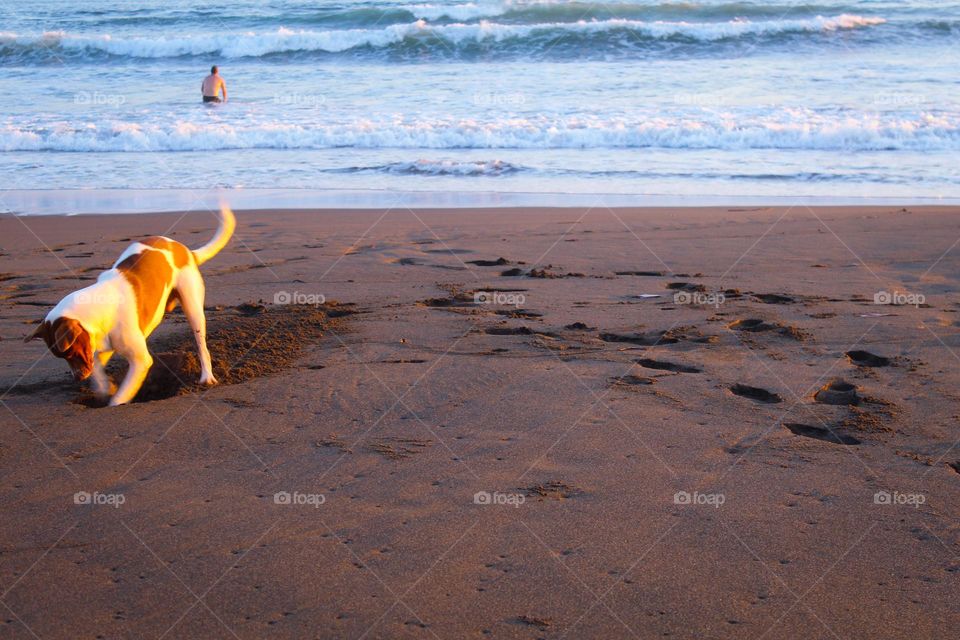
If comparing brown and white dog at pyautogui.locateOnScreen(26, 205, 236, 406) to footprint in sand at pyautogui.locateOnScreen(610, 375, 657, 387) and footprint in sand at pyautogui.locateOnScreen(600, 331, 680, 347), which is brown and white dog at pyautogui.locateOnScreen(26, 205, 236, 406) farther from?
Result: footprint in sand at pyautogui.locateOnScreen(600, 331, 680, 347)

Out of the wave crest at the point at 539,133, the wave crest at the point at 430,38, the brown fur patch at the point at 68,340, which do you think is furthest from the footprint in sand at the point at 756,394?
the wave crest at the point at 430,38

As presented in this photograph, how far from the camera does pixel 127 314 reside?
487cm

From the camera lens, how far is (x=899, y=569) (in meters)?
3.57

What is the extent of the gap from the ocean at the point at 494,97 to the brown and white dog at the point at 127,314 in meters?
7.51

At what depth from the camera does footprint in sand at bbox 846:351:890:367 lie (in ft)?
19.4

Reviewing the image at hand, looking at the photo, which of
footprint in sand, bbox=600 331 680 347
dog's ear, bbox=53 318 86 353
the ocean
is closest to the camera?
dog's ear, bbox=53 318 86 353

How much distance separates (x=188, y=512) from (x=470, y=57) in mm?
22182

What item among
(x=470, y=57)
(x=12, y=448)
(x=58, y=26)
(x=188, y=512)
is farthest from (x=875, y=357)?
(x=58, y=26)

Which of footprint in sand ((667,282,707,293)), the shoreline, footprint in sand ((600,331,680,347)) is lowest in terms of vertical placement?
the shoreline

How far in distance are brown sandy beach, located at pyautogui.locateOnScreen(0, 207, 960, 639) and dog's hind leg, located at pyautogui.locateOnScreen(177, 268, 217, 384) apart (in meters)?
0.16

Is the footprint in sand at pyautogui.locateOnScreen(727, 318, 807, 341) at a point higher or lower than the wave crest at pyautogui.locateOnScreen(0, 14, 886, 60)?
lower

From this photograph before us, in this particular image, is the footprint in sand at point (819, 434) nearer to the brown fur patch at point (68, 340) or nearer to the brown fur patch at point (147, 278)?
the brown fur patch at point (147, 278)

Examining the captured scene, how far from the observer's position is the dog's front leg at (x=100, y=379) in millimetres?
5102

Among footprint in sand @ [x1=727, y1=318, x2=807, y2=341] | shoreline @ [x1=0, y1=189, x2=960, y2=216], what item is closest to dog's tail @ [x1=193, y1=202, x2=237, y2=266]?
footprint in sand @ [x1=727, y1=318, x2=807, y2=341]
